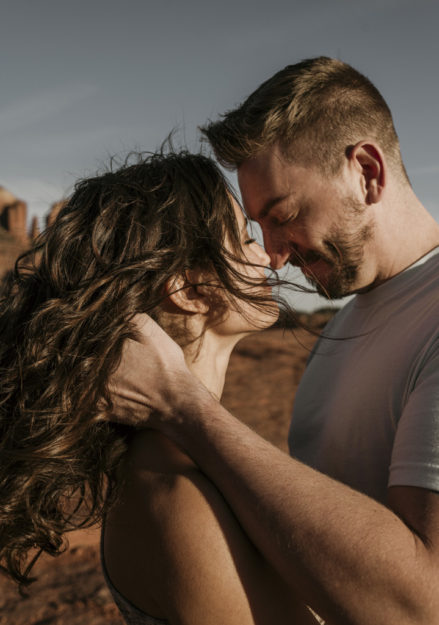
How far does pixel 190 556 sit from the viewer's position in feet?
5.32

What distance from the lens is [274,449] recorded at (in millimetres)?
1755

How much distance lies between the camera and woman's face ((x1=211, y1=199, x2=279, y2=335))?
229 cm

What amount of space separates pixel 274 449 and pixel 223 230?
3.05ft

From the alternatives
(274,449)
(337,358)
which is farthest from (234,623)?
(337,358)

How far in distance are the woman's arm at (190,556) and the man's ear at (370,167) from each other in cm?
190

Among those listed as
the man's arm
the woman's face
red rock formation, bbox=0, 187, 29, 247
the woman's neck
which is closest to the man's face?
the woman's face

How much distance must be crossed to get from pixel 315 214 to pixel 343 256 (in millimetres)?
288

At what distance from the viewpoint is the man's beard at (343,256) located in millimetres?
3016

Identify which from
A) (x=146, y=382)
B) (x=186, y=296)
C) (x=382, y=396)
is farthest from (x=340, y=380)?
(x=146, y=382)

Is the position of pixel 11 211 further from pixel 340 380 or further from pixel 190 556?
pixel 190 556

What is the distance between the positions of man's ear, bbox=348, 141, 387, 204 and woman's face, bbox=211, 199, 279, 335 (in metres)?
0.97

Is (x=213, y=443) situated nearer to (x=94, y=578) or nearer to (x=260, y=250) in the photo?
(x=260, y=250)

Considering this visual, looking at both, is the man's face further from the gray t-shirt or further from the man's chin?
the gray t-shirt

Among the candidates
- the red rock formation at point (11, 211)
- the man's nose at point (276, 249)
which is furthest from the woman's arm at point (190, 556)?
the red rock formation at point (11, 211)
